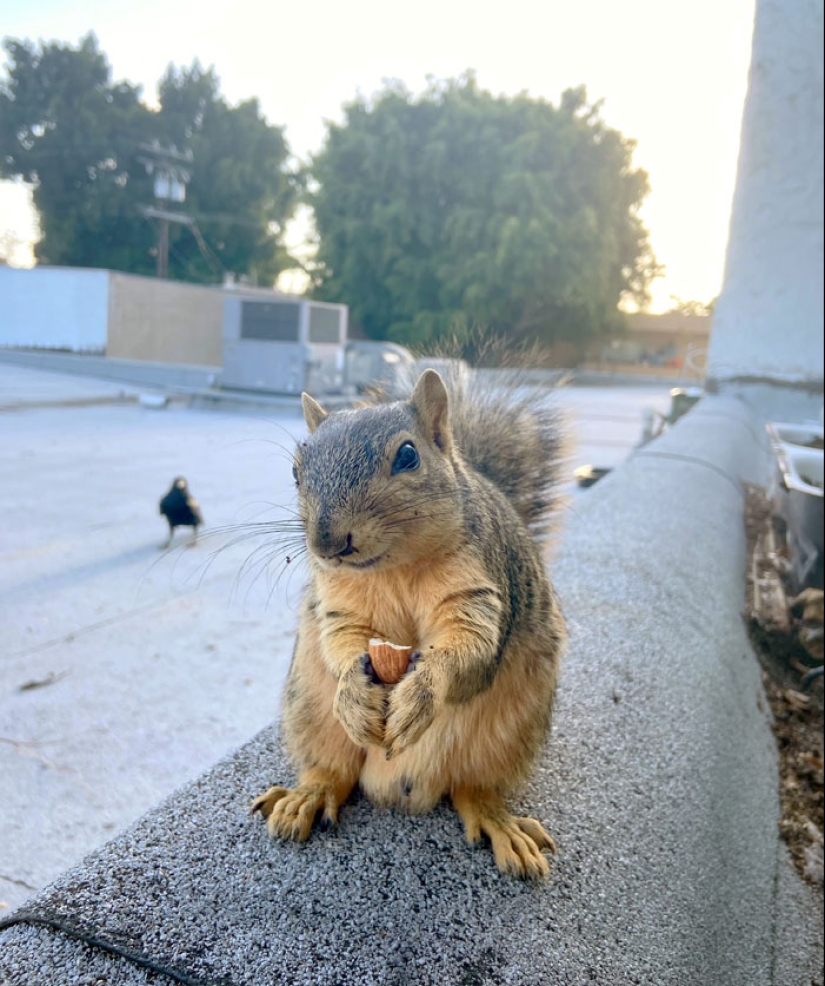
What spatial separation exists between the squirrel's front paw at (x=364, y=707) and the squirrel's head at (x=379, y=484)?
114mm

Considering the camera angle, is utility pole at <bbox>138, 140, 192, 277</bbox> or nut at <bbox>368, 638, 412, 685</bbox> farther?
utility pole at <bbox>138, 140, 192, 277</bbox>

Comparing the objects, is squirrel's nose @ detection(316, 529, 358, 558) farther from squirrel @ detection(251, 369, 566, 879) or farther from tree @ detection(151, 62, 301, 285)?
tree @ detection(151, 62, 301, 285)

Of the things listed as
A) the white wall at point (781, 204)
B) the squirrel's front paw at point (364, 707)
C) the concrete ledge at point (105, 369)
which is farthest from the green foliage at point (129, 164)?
the white wall at point (781, 204)

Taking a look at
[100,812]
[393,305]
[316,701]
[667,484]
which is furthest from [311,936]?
[393,305]

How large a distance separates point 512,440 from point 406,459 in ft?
1.74

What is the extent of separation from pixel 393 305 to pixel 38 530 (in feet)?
42.2

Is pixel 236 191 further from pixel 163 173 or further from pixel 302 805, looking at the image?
pixel 302 805

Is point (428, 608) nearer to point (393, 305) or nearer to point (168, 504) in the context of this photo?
point (168, 504)

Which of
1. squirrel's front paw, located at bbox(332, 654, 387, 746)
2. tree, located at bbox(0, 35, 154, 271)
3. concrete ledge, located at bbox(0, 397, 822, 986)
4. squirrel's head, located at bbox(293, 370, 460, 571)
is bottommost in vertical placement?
concrete ledge, located at bbox(0, 397, 822, 986)

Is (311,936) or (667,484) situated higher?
(667,484)

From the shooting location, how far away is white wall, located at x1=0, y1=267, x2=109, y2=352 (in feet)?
8.02

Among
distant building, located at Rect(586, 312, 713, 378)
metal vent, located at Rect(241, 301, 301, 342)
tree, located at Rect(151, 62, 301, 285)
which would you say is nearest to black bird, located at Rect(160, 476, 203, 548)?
metal vent, located at Rect(241, 301, 301, 342)

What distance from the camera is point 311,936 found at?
681 millimetres

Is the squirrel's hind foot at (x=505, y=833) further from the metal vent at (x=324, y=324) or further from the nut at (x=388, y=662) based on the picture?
the metal vent at (x=324, y=324)
